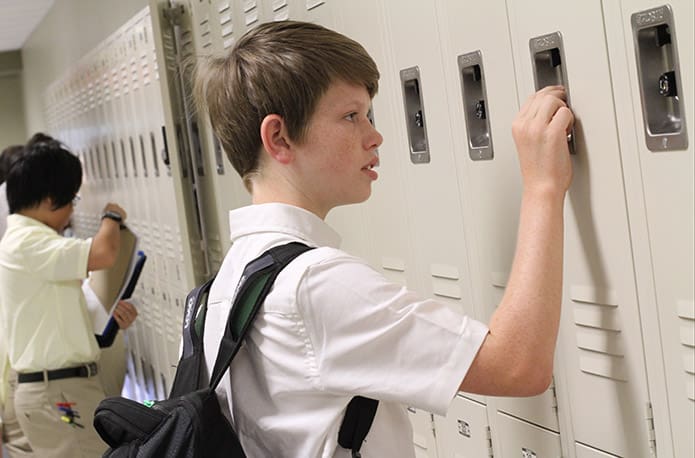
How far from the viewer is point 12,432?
4129 mm

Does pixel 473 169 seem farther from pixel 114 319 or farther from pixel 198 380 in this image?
pixel 114 319

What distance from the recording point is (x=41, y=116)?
8586mm

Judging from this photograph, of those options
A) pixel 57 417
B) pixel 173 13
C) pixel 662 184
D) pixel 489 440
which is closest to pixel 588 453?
pixel 489 440

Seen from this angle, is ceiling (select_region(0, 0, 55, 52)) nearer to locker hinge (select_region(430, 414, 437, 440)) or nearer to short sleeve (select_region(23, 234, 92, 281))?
short sleeve (select_region(23, 234, 92, 281))

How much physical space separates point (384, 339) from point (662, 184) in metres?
0.48

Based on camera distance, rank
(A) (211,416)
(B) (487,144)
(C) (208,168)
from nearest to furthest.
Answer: (A) (211,416) < (B) (487,144) < (C) (208,168)

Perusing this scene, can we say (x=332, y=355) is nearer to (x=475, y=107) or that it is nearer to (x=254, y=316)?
(x=254, y=316)

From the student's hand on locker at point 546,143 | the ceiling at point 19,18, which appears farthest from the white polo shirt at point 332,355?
the ceiling at point 19,18

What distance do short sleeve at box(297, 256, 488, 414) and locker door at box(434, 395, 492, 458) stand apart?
72cm

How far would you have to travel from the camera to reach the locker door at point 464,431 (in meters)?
2.08

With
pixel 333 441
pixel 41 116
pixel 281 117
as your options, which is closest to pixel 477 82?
pixel 281 117

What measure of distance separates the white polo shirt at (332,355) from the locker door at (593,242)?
33cm

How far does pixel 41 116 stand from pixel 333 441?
7724mm

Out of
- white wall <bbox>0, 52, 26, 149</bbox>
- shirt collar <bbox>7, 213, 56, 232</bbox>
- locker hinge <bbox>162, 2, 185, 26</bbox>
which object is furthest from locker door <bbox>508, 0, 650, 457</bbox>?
white wall <bbox>0, 52, 26, 149</bbox>
